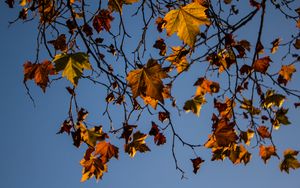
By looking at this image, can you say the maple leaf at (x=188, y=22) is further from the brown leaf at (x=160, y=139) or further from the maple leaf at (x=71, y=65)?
the brown leaf at (x=160, y=139)

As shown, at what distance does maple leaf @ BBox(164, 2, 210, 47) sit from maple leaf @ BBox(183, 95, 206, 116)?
167 cm

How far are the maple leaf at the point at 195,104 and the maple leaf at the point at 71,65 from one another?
179cm

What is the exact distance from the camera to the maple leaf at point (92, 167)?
124 inches

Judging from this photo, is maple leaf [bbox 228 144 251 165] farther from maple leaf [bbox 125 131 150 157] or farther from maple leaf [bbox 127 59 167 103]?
maple leaf [bbox 127 59 167 103]

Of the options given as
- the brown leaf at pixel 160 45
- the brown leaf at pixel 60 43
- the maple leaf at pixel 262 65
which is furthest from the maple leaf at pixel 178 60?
the brown leaf at pixel 60 43

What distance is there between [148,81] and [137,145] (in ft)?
4.23

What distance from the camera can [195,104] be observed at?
12.6 feet

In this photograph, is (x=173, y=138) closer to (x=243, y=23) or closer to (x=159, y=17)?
(x=243, y=23)

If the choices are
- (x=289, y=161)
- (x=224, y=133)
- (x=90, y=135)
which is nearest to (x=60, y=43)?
(x=90, y=135)

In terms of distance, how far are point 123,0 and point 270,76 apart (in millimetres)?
1803

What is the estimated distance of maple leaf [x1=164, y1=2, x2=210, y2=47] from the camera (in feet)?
7.09

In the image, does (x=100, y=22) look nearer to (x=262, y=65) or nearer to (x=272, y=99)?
(x=262, y=65)

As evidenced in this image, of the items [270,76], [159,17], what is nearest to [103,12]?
[159,17]

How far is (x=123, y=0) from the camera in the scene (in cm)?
264
